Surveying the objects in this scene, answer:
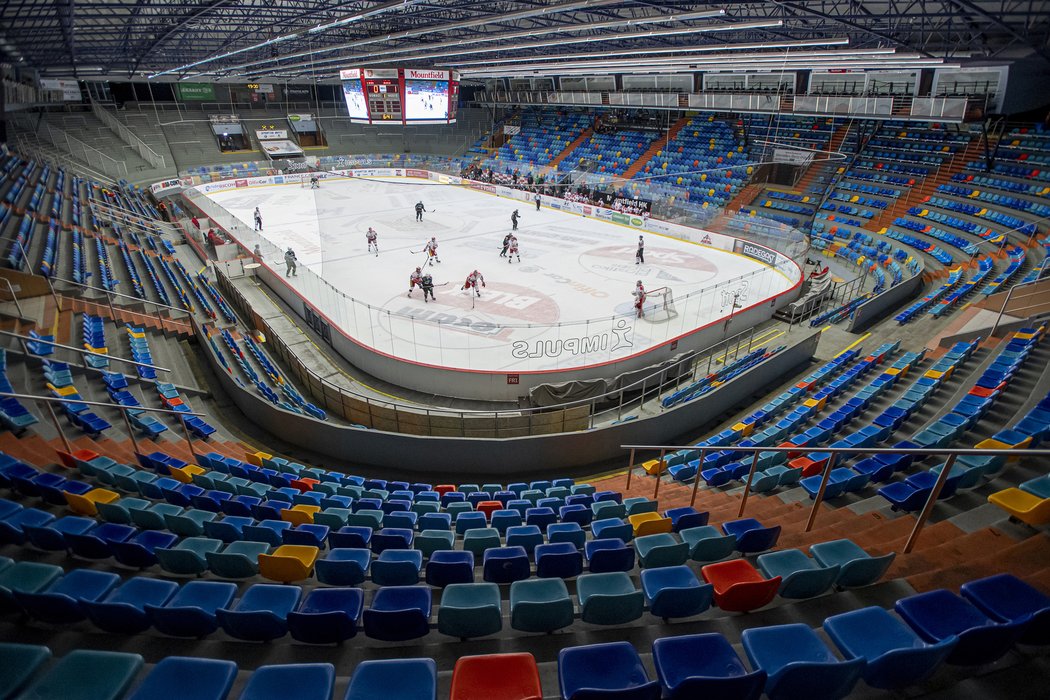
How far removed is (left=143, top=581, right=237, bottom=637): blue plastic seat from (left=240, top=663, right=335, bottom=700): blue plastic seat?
102 centimetres

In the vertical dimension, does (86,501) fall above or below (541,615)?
below

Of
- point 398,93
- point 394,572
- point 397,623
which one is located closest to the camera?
point 397,623

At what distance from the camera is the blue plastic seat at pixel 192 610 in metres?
3.79

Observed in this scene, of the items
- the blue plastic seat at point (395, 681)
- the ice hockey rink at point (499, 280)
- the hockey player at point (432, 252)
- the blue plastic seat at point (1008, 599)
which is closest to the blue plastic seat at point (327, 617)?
the blue plastic seat at point (395, 681)

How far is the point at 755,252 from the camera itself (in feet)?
79.5

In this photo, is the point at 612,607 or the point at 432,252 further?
the point at 432,252

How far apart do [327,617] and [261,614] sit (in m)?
0.48

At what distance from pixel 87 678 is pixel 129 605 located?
2.39 ft

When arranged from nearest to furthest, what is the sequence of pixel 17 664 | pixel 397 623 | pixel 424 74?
pixel 17 664 → pixel 397 623 → pixel 424 74

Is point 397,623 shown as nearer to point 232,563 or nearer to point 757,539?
point 232,563

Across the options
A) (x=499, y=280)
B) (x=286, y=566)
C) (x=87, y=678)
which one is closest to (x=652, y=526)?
(x=286, y=566)

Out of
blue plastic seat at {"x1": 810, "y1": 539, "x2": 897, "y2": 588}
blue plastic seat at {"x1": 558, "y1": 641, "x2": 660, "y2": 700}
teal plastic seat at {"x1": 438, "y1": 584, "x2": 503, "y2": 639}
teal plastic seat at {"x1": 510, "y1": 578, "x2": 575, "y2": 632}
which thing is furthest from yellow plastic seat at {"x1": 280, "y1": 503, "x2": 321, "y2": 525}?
blue plastic seat at {"x1": 810, "y1": 539, "x2": 897, "y2": 588}

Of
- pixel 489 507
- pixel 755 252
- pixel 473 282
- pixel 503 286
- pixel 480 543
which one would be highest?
pixel 473 282

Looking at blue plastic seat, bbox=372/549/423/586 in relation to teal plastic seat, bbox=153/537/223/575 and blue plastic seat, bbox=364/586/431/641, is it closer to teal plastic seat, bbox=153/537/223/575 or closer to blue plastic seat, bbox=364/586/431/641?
blue plastic seat, bbox=364/586/431/641
